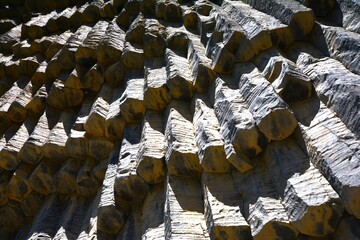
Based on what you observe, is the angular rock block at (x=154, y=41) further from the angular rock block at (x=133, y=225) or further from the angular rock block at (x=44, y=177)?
the angular rock block at (x=133, y=225)

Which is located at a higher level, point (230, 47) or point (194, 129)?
point (230, 47)

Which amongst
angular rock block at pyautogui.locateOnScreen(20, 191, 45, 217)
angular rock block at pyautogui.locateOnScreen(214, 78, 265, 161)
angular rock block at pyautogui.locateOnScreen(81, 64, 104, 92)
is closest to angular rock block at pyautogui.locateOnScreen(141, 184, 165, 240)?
angular rock block at pyautogui.locateOnScreen(214, 78, 265, 161)

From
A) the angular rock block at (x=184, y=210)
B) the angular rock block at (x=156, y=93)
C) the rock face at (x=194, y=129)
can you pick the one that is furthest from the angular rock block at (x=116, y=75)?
the angular rock block at (x=184, y=210)

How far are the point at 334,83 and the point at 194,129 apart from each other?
56 cm

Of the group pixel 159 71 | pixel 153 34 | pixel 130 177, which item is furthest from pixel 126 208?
pixel 153 34

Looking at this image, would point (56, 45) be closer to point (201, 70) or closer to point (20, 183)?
point (20, 183)

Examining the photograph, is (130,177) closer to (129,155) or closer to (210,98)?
(129,155)

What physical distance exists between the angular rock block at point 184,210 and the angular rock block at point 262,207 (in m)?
0.14

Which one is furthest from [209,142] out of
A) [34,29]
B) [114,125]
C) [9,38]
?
[9,38]

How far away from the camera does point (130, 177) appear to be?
1.67m

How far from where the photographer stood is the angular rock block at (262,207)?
112 cm

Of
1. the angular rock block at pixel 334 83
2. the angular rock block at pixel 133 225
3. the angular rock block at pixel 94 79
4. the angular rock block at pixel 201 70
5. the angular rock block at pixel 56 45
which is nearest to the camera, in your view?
the angular rock block at pixel 334 83

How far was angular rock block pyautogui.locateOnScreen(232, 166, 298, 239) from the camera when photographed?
1.12 meters

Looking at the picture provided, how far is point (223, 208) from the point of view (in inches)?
52.0
